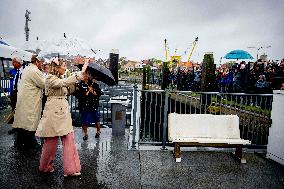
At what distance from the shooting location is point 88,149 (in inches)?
260

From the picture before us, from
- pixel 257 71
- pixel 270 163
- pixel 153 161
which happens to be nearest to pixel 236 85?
pixel 257 71

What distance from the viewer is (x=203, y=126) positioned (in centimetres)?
623

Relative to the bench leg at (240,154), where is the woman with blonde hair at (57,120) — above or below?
above

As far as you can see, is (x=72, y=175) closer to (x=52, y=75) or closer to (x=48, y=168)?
(x=48, y=168)

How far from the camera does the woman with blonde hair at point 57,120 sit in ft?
15.3

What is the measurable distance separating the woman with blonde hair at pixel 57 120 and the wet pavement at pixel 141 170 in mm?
319

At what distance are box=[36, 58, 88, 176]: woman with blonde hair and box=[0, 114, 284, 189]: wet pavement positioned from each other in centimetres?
32

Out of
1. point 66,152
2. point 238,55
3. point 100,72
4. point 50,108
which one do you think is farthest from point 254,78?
point 50,108

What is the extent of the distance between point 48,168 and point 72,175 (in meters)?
0.49

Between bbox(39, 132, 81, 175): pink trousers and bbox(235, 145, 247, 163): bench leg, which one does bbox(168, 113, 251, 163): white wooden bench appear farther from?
bbox(39, 132, 81, 175): pink trousers

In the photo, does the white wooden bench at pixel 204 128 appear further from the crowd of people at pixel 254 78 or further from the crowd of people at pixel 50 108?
the crowd of people at pixel 254 78

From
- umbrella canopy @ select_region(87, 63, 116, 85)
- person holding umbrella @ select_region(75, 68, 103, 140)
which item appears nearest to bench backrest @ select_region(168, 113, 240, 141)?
umbrella canopy @ select_region(87, 63, 116, 85)

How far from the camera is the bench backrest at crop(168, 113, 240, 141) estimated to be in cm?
614

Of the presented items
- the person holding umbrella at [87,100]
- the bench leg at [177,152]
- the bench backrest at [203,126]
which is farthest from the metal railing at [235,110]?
the person holding umbrella at [87,100]
